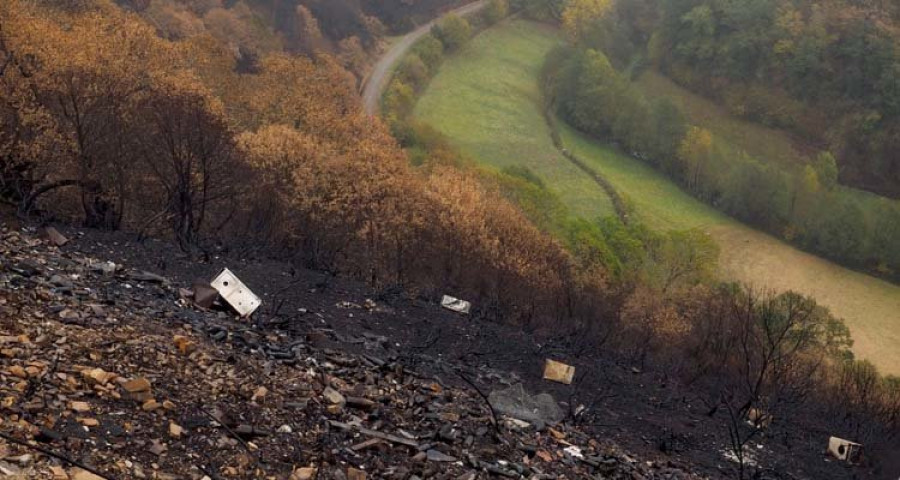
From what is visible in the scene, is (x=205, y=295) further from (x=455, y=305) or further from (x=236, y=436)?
(x=455, y=305)

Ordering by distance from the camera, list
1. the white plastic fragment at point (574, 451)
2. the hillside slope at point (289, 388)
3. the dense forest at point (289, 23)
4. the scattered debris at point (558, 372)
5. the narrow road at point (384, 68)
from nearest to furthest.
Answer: the hillside slope at point (289, 388) < the white plastic fragment at point (574, 451) < the scattered debris at point (558, 372) < the dense forest at point (289, 23) < the narrow road at point (384, 68)

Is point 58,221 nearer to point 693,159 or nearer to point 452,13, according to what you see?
point 693,159

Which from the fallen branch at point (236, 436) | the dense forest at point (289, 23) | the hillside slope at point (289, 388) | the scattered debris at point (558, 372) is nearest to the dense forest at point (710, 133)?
the dense forest at point (289, 23)

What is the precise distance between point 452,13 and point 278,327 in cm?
7355

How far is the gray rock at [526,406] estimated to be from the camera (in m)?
18.7

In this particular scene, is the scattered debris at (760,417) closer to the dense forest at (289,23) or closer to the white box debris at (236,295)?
the white box debris at (236,295)

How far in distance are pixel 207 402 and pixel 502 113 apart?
6493 cm

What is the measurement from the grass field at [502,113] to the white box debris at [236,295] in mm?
45650

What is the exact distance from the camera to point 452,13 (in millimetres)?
87500

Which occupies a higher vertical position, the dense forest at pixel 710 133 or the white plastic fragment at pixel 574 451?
the dense forest at pixel 710 133

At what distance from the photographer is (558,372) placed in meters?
22.7

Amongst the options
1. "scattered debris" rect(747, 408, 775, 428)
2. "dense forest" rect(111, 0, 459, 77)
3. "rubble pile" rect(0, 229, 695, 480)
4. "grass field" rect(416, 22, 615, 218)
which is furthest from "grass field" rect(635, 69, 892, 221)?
"rubble pile" rect(0, 229, 695, 480)

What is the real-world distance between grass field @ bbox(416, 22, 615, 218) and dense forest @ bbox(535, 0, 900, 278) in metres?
3.98

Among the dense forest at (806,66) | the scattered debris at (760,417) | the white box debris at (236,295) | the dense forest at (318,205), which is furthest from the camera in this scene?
the dense forest at (806,66)
